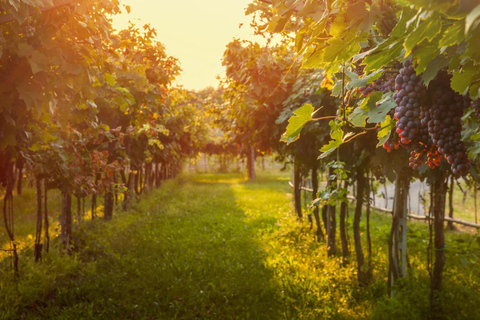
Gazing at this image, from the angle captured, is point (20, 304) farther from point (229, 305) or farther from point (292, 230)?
point (292, 230)

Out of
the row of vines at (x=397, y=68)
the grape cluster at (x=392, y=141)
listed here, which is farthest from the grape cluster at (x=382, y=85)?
the grape cluster at (x=392, y=141)

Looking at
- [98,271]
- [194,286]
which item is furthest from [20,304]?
[194,286]

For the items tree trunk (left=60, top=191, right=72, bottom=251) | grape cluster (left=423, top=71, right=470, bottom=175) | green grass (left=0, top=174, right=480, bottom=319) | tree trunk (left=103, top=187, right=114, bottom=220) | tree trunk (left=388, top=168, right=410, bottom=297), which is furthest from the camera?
tree trunk (left=103, top=187, right=114, bottom=220)

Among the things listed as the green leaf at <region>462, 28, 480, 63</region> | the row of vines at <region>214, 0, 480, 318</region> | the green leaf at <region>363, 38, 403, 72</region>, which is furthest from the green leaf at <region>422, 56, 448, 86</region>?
the green leaf at <region>462, 28, 480, 63</region>

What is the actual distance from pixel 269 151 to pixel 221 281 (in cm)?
400

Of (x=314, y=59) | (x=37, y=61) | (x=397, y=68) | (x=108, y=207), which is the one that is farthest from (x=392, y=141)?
(x=108, y=207)

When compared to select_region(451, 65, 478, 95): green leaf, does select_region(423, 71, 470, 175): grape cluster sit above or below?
below

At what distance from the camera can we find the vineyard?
149 centimetres

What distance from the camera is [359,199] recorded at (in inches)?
247

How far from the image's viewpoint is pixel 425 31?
0.92 metres

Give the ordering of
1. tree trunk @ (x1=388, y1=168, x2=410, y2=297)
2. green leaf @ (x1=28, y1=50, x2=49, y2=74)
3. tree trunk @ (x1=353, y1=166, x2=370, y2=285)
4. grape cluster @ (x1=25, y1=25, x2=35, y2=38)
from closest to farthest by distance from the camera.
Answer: green leaf @ (x1=28, y1=50, x2=49, y2=74)
grape cluster @ (x1=25, y1=25, x2=35, y2=38)
tree trunk @ (x1=388, y1=168, x2=410, y2=297)
tree trunk @ (x1=353, y1=166, x2=370, y2=285)

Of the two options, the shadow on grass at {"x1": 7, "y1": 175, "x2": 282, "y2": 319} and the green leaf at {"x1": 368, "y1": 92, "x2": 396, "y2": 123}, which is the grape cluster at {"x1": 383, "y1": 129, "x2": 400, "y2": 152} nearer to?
the green leaf at {"x1": 368, "y1": 92, "x2": 396, "y2": 123}

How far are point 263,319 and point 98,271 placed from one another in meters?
3.43

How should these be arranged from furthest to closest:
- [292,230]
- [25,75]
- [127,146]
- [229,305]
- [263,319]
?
[127,146], [292,230], [229,305], [263,319], [25,75]
